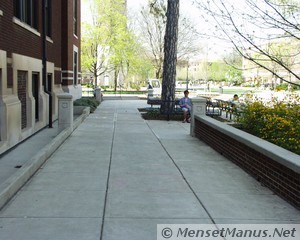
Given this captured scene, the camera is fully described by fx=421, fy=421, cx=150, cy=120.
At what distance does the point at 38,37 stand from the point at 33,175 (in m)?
7.96

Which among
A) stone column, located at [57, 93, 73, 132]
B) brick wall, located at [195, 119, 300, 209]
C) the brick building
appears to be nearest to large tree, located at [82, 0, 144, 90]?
the brick building

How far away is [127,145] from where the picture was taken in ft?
36.4

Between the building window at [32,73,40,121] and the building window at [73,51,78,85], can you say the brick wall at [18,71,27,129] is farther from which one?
the building window at [73,51,78,85]

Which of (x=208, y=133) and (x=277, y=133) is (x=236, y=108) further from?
(x=277, y=133)

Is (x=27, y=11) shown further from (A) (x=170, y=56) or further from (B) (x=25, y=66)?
(A) (x=170, y=56)

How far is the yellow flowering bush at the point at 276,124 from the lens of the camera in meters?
8.41

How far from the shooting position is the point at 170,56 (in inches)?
753

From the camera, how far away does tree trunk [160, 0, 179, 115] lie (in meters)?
18.7

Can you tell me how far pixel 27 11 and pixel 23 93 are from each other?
2797mm

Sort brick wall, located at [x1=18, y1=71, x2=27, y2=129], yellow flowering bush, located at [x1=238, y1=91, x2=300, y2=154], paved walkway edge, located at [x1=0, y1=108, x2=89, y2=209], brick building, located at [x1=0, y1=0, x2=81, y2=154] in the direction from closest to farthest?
paved walkway edge, located at [x1=0, y1=108, x2=89, y2=209]
yellow flowering bush, located at [x1=238, y1=91, x2=300, y2=154]
brick building, located at [x1=0, y1=0, x2=81, y2=154]
brick wall, located at [x1=18, y1=71, x2=27, y2=129]

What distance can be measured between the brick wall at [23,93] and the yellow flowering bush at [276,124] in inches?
247

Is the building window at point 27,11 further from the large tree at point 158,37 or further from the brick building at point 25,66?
the large tree at point 158,37

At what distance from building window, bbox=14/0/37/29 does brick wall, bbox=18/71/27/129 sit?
65.4 inches

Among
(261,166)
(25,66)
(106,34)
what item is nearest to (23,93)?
(25,66)
